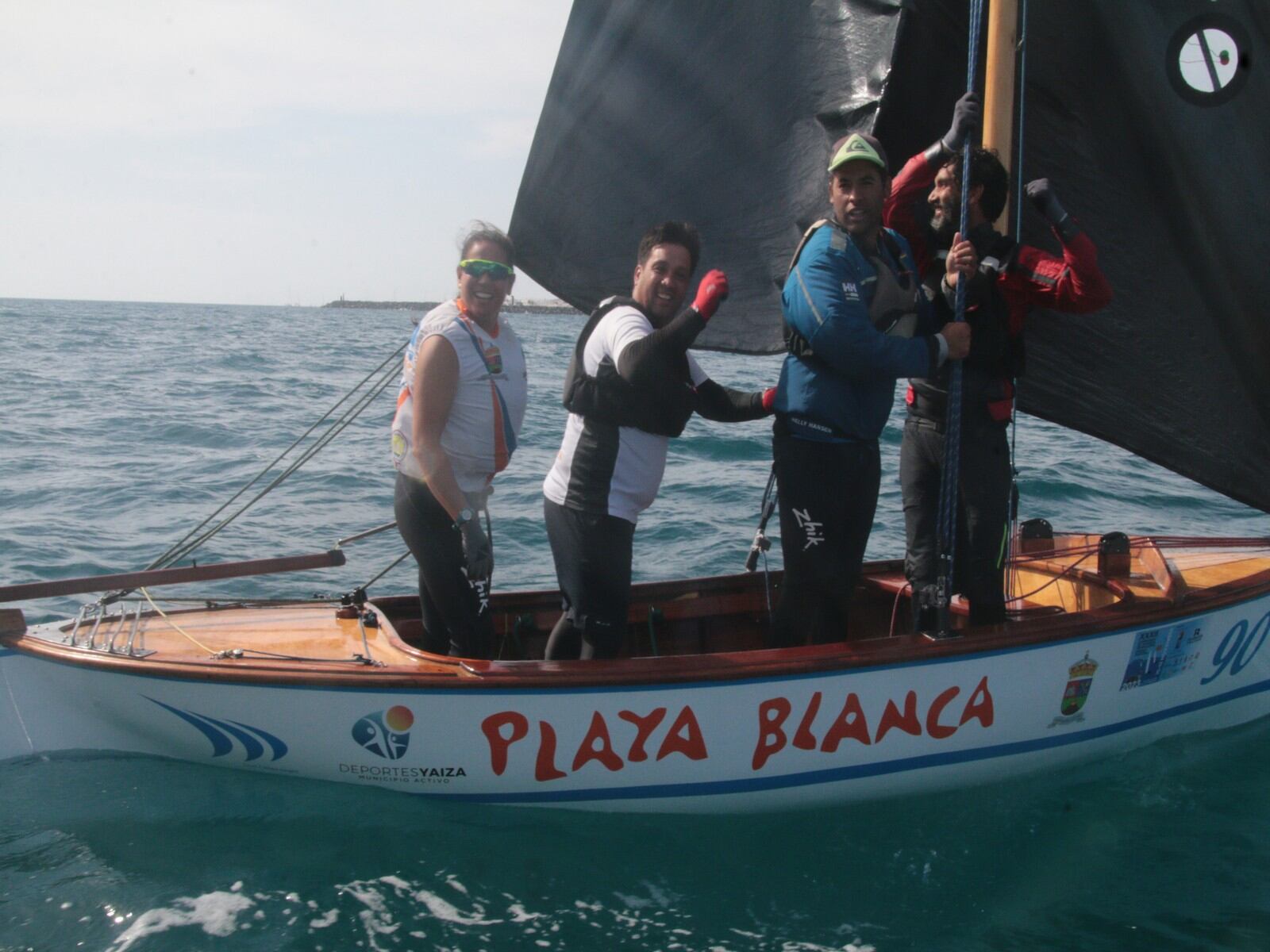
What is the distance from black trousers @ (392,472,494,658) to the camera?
3232mm

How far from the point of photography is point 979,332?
3.24 metres

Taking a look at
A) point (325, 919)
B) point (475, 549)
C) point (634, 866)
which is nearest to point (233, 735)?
point (325, 919)

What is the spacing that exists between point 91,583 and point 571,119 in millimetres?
2546

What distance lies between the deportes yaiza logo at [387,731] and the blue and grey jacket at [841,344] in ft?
4.85

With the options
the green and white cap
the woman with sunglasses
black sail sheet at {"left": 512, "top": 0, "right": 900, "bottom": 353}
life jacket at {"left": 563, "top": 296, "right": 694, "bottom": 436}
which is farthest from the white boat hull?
the green and white cap

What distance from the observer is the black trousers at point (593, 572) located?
3.08 metres

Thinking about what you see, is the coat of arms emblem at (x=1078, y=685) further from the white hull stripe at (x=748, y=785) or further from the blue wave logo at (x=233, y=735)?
the blue wave logo at (x=233, y=735)

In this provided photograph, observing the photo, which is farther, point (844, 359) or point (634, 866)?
point (634, 866)

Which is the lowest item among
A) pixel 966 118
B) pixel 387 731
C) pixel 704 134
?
pixel 387 731

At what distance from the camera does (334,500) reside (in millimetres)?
Result: 8461

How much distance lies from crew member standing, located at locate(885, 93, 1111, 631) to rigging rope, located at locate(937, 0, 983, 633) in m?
0.08

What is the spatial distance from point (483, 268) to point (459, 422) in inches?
18.7

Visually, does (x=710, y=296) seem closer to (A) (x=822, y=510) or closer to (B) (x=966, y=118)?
(A) (x=822, y=510)

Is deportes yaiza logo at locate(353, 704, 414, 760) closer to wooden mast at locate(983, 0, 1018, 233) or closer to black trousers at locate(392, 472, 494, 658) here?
black trousers at locate(392, 472, 494, 658)
